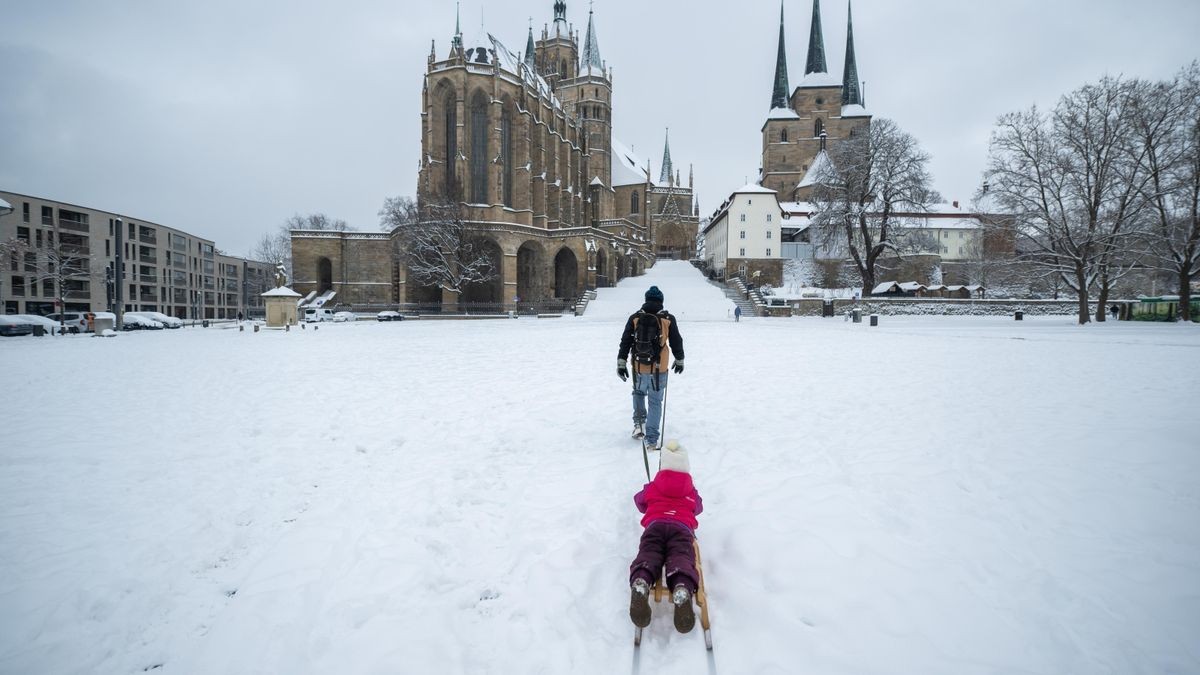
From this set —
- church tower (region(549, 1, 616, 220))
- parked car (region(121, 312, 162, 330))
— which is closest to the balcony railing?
parked car (region(121, 312, 162, 330))

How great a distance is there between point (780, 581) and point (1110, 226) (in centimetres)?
3265

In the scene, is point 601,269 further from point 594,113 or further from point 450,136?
point 594,113

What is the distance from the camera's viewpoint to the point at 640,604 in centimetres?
258

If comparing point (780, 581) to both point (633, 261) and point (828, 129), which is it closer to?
point (633, 261)

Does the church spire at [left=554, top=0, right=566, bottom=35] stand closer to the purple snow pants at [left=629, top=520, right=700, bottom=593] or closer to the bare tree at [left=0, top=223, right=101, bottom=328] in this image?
the bare tree at [left=0, top=223, right=101, bottom=328]

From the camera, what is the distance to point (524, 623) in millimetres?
2924

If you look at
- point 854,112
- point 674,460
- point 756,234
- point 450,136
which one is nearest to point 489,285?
point 450,136

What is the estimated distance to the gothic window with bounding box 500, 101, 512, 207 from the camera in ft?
137

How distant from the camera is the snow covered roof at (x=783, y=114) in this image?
67875 mm

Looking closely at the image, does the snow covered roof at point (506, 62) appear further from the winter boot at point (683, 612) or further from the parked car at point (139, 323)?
the winter boot at point (683, 612)

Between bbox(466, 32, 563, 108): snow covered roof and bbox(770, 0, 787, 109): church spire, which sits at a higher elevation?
bbox(770, 0, 787, 109): church spire

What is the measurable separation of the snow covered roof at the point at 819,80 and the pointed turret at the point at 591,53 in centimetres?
2849

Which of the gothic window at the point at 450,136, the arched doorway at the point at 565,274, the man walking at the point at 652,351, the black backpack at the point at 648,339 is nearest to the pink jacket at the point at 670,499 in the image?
the man walking at the point at 652,351

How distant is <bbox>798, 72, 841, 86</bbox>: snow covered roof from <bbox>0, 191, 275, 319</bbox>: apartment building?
7290cm
